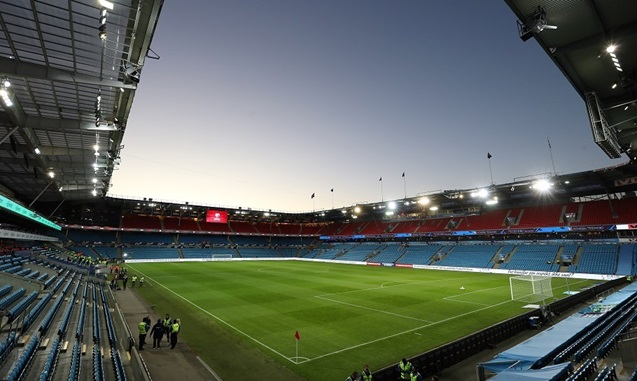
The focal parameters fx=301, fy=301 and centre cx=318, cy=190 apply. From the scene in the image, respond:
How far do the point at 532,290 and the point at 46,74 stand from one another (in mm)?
35450

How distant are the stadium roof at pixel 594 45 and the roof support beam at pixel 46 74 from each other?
15047mm

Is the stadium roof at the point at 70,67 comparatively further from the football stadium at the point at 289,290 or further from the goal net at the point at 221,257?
the goal net at the point at 221,257

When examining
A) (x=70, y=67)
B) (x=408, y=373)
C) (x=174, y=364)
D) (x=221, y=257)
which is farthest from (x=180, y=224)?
(x=408, y=373)

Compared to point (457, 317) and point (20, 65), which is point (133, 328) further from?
point (457, 317)

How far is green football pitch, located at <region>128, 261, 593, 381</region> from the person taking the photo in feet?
43.2

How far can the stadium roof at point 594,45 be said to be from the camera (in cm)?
786

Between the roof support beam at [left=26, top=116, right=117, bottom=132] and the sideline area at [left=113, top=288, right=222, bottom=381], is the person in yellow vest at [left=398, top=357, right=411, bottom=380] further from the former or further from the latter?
the roof support beam at [left=26, top=116, right=117, bottom=132]

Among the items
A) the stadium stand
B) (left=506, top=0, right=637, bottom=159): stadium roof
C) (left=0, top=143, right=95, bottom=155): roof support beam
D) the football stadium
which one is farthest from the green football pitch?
the stadium stand

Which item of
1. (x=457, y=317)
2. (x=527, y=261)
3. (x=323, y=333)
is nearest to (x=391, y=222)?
(x=527, y=261)

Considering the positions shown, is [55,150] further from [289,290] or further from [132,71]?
[289,290]

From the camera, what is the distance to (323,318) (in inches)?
768

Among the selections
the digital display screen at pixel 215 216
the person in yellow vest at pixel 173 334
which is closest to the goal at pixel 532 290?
the person in yellow vest at pixel 173 334

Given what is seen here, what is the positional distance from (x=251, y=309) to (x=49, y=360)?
13.2m

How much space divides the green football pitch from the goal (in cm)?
91
